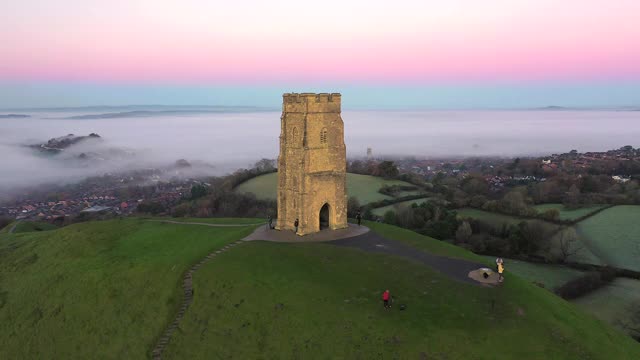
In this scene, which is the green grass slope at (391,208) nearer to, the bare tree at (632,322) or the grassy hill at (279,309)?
the grassy hill at (279,309)

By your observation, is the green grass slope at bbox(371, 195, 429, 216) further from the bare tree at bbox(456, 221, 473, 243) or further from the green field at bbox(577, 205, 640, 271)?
the green field at bbox(577, 205, 640, 271)

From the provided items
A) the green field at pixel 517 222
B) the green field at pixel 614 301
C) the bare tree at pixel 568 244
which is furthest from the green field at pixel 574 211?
the green field at pixel 614 301

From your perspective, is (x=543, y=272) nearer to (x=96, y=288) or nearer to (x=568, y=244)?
(x=568, y=244)

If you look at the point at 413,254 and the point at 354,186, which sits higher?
the point at 413,254

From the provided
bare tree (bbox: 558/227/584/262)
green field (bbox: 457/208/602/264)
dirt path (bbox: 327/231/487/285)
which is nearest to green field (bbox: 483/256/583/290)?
bare tree (bbox: 558/227/584/262)

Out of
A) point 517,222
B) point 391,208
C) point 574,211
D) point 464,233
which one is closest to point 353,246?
point 464,233

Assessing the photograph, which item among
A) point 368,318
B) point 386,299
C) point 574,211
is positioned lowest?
point 574,211
